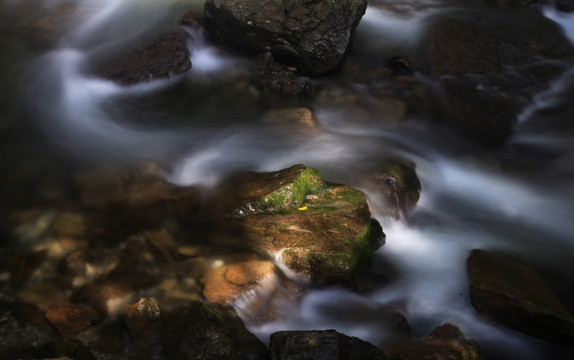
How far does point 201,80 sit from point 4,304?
4.37m

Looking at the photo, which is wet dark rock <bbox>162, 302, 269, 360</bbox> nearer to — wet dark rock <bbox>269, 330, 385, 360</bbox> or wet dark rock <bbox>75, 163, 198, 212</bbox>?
wet dark rock <bbox>269, 330, 385, 360</bbox>

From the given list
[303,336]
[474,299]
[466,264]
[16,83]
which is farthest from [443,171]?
[16,83]

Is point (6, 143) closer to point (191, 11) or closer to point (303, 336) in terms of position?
point (191, 11)

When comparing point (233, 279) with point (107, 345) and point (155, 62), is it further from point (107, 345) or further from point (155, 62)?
point (155, 62)

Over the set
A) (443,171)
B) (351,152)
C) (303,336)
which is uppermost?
(303,336)

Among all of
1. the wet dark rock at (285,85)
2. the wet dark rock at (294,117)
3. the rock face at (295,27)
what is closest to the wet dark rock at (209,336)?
the wet dark rock at (294,117)

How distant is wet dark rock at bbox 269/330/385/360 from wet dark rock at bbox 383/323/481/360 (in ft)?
0.61

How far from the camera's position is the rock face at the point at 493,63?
24.1 feet

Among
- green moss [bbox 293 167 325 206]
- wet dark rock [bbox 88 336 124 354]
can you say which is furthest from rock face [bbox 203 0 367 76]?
wet dark rock [bbox 88 336 124 354]

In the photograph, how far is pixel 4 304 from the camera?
3922 millimetres

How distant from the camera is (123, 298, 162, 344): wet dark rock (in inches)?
147

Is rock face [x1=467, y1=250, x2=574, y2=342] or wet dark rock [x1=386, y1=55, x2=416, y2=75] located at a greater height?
wet dark rock [x1=386, y1=55, x2=416, y2=75]

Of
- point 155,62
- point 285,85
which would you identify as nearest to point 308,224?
point 285,85

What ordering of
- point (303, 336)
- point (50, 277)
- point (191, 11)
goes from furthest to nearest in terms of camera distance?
point (191, 11), point (50, 277), point (303, 336)
